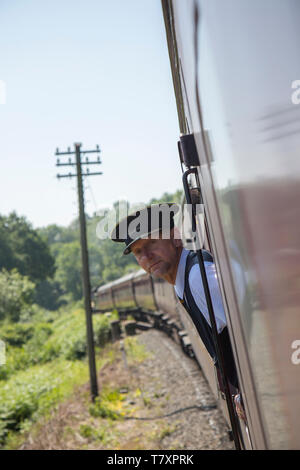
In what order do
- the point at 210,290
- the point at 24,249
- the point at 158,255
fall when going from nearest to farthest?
the point at 210,290
the point at 158,255
the point at 24,249

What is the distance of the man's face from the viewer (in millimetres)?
2154

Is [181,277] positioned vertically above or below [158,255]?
below

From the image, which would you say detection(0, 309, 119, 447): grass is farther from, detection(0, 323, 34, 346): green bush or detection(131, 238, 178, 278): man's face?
detection(131, 238, 178, 278): man's face

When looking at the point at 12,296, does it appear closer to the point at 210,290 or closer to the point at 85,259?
the point at 85,259

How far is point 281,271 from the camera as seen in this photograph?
76 cm

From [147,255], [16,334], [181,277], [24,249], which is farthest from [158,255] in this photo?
[24,249]

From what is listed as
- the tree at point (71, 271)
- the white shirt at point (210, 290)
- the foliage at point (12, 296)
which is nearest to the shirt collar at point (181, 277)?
the white shirt at point (210, 290)

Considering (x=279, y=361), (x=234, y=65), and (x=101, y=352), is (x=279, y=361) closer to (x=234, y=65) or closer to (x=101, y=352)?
(x=234, y=65)

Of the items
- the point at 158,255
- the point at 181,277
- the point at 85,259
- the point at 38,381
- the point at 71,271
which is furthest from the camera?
the point at 71,271

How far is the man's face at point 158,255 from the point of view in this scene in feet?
7.07

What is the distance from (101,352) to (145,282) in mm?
3853

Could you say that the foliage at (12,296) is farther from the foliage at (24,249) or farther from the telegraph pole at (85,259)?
the telegraph pole at (85,259)

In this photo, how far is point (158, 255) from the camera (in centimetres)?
219
